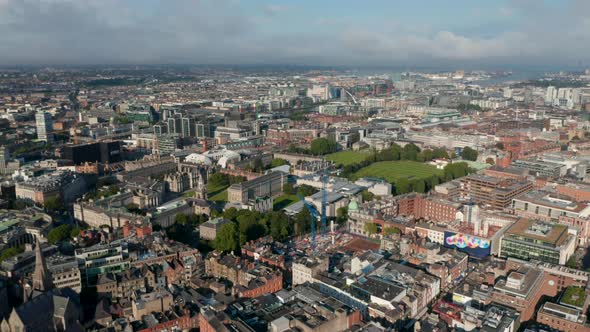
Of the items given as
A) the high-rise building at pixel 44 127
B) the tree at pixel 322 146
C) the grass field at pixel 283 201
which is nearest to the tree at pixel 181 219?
the grass field at pixel 283 201

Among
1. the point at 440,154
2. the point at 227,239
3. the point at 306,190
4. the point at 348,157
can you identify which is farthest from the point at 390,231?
the point at 440,154

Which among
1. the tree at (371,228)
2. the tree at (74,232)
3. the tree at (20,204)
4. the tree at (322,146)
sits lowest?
the tree at (371,228)

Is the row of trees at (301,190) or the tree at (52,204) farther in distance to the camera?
the row of trees at (301,190)

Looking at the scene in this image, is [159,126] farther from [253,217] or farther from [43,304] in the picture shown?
[43,304]

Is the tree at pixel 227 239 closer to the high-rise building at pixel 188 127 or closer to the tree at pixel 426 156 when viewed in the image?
the tree at pixel 426 156

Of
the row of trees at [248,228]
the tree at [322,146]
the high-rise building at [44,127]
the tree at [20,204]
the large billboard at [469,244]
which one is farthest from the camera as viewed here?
the high-rise building at [44,127]

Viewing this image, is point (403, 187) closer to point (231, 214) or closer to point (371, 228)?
point (371, 228)
